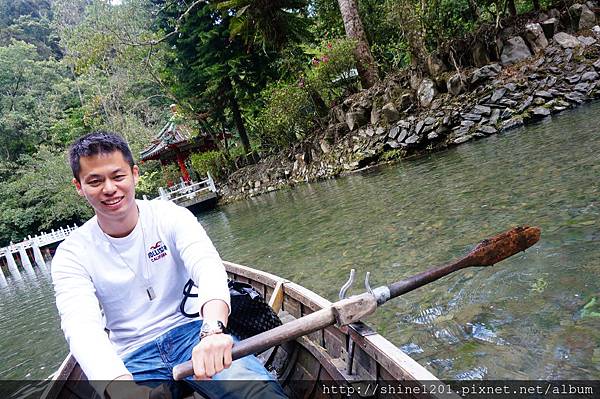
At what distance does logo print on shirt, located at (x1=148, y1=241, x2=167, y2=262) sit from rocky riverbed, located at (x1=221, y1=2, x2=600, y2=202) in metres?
10.8

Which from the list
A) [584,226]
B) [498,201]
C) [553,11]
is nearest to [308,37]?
[553,11]

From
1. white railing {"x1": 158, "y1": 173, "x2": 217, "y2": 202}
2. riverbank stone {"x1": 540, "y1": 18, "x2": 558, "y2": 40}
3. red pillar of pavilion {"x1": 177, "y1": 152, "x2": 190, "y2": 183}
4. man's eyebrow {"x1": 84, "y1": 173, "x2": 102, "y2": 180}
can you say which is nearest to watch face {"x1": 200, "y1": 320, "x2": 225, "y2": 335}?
man's eyebrow {"x1": 84, "y1": 173, "x2": 102, "y2": 180}

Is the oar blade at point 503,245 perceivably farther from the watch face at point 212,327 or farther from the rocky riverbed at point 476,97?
the rocky riverbed at point 476,97

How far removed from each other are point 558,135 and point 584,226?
4909 millimetres

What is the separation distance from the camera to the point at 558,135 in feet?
25.7

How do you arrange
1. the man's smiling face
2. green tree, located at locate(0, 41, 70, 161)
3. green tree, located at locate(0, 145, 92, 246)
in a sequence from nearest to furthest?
the man's smiling face < green tree, located at locate(0, 145, 92, 246) < green tree, located at locate(0, 41, 70, 161)

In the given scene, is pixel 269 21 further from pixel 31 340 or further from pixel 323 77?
pixel 31 340

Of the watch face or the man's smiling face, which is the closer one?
the watch face

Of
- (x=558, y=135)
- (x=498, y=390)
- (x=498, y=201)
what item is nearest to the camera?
(x=498, y=390)

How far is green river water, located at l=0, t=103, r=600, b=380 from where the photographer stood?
271 cm

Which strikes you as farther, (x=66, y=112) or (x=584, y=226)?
(x=66, y=112)

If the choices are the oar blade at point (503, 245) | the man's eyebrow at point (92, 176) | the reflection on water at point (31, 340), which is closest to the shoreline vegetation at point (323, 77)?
the oar blade at point (503, 245)

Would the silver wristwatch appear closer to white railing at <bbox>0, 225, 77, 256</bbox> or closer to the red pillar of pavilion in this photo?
white railing at <bbox>0, 225, 77, 256</bbox>

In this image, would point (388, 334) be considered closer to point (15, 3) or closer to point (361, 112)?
point (361, 112)
